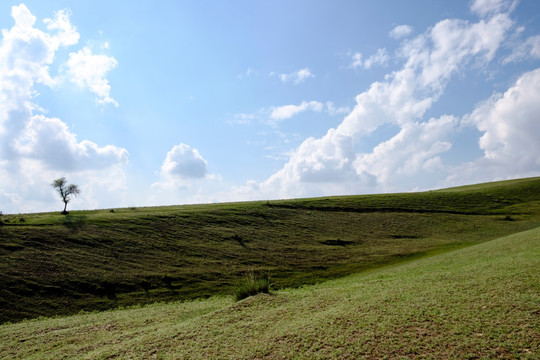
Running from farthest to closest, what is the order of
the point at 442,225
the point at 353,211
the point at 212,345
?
the point at 353,211 → the point at 442,225 → the point at 212,345

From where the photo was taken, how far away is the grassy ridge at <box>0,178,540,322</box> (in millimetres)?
26984

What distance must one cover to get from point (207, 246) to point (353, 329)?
3164 centimetres

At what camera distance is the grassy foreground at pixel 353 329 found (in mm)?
8445

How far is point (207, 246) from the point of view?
130 ft

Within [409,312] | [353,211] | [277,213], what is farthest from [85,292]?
[353,211]

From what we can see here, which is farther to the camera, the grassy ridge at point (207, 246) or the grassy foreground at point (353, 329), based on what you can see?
the grassy ridge at point (207, 246)

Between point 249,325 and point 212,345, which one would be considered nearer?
point 212,345

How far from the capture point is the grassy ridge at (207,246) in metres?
27.0

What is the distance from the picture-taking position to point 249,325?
1155 centimetres

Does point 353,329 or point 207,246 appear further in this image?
point 207,246

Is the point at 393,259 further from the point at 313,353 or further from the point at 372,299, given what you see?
the point at 313,353

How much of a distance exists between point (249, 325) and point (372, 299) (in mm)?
4767

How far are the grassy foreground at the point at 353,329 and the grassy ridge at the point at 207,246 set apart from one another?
1204 centimetres

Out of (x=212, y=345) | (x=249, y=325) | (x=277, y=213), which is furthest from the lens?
(x=277, y=213)
